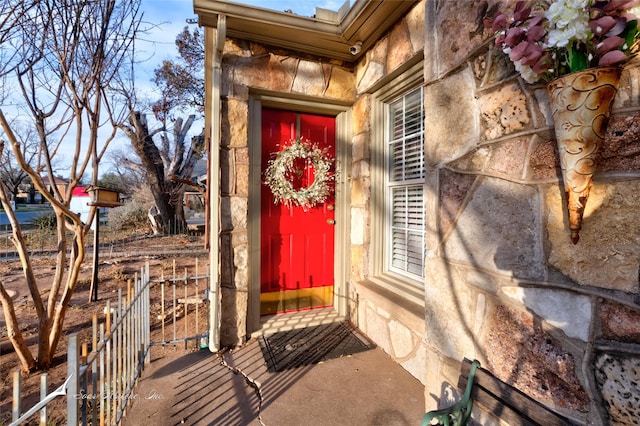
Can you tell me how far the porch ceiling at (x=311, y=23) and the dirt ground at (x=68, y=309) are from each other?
1982mm

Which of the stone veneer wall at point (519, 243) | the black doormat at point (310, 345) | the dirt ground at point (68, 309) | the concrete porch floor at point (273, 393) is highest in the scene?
the stone veneer wall at point (519, 243)

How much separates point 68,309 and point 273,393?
344cm

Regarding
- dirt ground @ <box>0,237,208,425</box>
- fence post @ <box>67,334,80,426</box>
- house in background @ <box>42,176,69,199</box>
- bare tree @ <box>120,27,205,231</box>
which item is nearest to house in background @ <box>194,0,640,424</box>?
dirt ground @ <box>0,237,208,425</box>

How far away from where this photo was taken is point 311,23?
236 centimetres

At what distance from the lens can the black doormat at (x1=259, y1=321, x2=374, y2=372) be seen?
7.58ft

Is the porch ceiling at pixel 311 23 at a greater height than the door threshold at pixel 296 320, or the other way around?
the porch ceiling at pixel 311 23

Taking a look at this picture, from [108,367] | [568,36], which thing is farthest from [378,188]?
[108,367]

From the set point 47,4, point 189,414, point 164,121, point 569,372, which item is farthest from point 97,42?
point 164,121

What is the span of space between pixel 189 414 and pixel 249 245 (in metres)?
1.26

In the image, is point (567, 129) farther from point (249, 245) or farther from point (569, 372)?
point (249, 245)

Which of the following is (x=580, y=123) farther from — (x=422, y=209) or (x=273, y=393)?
(x=273, y=393)

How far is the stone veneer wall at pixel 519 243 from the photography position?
0.91m

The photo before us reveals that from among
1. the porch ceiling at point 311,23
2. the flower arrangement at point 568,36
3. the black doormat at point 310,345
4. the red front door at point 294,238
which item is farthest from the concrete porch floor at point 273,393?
the porch ceiling at point 311,23

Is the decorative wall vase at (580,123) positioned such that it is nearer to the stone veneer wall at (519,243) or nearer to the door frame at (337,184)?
the stone veneer wall at (519,243)
